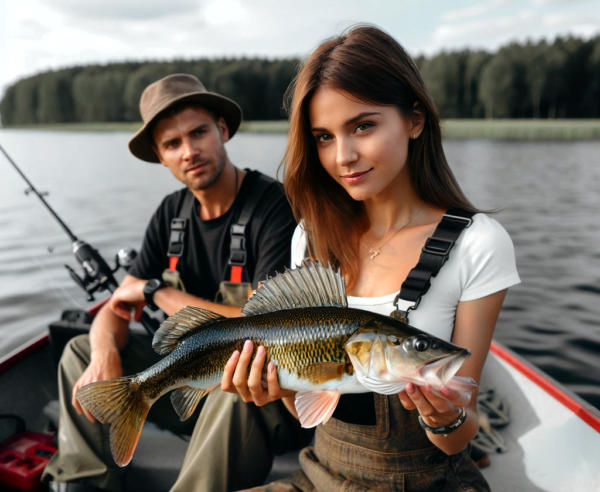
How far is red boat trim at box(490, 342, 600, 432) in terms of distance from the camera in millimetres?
3231

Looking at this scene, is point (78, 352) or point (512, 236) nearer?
point (78, 352)

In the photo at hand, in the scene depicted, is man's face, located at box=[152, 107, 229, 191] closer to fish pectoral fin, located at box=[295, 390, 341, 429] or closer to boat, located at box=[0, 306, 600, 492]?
boat, located at box=[0, 306, 600, 492]

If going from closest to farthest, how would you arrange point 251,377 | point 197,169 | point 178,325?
point 251,377, point 178,325, point 197,169

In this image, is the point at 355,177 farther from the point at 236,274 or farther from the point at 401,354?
the point at 236,274

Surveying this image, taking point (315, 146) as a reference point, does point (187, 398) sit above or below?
below

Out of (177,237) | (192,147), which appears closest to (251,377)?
(177,237)

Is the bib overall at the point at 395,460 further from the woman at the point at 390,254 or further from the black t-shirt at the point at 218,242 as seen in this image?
the black t-shirt at the point at 218,242

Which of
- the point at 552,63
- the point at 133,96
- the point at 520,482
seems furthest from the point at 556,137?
the point at 520,482

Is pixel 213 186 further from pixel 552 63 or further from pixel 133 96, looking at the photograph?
pixel 552 63

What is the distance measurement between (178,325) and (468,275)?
127cm

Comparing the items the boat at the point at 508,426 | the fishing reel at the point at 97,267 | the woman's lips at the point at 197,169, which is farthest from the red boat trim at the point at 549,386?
the fishing reel at the point at 97,267

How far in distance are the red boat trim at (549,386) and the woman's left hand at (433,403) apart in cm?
197

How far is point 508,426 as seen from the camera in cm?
384

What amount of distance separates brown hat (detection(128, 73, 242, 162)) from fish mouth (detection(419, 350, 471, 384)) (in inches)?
106
